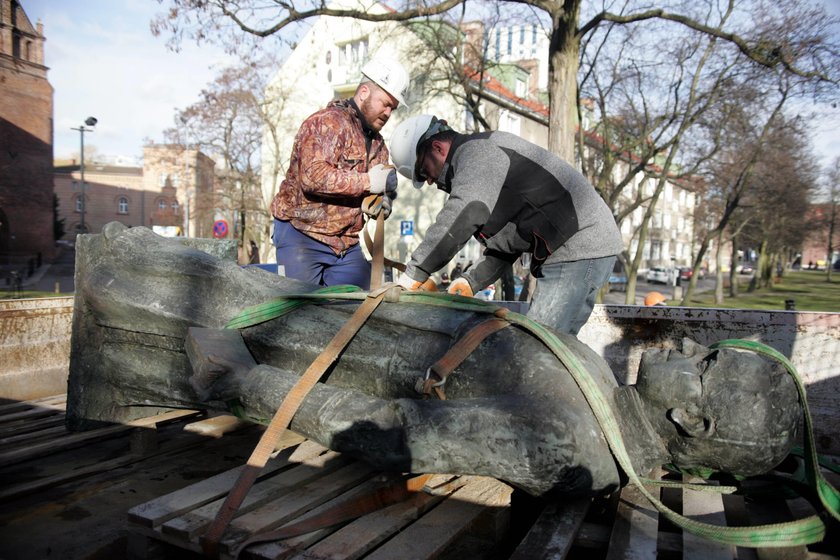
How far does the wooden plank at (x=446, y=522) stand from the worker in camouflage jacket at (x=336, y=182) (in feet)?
5.83

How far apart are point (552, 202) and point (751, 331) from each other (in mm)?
2057

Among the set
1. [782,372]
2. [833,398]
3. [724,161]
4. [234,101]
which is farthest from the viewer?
[234,101]

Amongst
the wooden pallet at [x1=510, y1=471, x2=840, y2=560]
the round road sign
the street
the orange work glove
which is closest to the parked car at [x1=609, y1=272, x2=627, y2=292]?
the street

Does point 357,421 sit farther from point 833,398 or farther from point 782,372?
point 833,398

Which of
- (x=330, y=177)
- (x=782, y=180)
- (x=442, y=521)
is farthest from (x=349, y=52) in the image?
(x=442, y=521)

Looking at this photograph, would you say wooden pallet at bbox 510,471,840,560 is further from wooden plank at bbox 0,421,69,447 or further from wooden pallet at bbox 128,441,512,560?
wooden plank at bbox 0,421,69,447

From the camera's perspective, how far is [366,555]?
2.25 metres

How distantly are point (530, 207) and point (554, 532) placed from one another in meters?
1.68

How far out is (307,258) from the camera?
4.14 m

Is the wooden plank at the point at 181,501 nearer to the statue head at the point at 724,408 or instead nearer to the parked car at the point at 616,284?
the statue head at the point at 724,408

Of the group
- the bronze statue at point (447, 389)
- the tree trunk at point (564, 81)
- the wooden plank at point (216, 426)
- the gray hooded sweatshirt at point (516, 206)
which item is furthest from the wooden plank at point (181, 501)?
the tree trunk at point (564, 81)

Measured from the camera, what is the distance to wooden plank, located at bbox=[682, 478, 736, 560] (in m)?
2.21

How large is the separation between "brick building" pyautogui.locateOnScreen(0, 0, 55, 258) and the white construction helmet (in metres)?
33.3

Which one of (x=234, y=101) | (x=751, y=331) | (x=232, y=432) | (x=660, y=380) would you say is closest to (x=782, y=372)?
(x=660, y=380)
